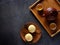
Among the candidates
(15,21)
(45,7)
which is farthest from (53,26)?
(15,21)

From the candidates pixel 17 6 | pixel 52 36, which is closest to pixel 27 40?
pixel 52 36

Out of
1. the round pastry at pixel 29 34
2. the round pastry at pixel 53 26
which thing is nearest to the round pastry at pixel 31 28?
the round pastry at pixel 29 34

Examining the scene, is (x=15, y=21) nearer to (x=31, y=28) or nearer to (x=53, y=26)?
(x=31, y=28)

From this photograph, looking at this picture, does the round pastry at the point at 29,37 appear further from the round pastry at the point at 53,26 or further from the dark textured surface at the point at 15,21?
the round pastry at the point at 53,26

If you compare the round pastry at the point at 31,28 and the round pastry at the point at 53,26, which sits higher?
the round pastry at the point at 31,28

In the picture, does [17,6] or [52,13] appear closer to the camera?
[52,13]

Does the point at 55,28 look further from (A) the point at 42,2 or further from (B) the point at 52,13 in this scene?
(A) the point at 42,2

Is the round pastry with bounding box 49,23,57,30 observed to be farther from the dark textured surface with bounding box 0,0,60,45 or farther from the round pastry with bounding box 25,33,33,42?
the round pastry with bounding box 25,33,33,42

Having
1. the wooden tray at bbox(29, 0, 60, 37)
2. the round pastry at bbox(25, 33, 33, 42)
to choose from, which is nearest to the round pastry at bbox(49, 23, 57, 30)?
the wooden tray at bbox(29, 0, 60, 37)
